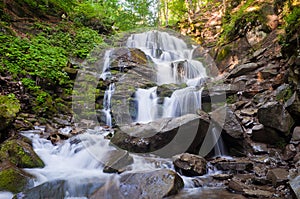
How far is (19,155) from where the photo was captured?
167 inches

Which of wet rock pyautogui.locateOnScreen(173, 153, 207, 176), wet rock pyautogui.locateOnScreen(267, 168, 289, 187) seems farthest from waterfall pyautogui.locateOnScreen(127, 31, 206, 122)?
wet rock pyautogui.locateOnScreen(267, 168, 289, 187)

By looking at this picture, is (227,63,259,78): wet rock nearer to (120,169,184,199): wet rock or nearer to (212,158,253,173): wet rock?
(212,158,253,173): wet rock

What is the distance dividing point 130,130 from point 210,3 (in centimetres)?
1930

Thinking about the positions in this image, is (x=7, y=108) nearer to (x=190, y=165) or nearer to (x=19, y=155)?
(x=19, y=155)

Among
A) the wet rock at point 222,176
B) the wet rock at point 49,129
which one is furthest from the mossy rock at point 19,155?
the wet rock at point 222,176

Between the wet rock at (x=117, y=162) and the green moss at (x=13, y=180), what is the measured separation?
4.71 ft

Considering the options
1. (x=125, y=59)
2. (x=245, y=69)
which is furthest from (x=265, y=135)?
(x=125, y=59)

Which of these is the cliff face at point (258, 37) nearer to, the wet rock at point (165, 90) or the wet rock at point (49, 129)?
the wet rock at point (165, 90)

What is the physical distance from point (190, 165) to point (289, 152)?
8.03 feet

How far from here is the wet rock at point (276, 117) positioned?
542 centimetres

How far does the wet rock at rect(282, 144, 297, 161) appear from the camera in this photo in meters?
5.11

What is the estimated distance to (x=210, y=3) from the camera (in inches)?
836

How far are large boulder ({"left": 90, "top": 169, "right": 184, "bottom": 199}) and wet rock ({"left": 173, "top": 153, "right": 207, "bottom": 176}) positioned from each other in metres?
0.57

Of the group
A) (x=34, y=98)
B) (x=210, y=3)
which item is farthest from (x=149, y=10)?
(x=34, y=98)
